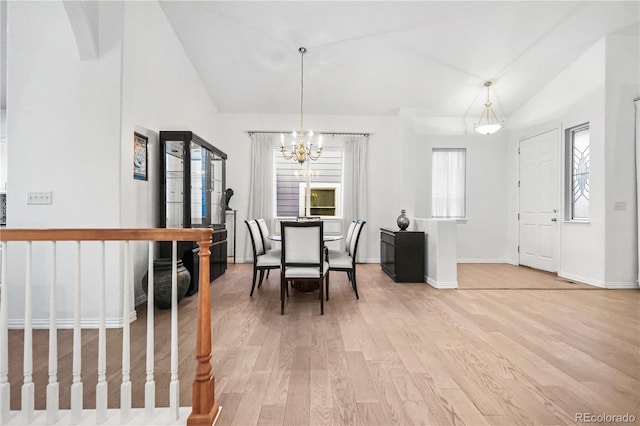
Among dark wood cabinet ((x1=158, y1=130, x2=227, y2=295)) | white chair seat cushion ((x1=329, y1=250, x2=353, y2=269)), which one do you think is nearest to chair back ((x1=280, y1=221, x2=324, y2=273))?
white chair seat cushion ((x1=329, y1=250, x2=353, y2=269))

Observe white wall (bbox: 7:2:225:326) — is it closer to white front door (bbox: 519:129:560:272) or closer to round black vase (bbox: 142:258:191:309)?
round black vase (bbox: 142:258:191:309)

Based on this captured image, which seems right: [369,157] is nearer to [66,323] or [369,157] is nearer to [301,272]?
[301,272]

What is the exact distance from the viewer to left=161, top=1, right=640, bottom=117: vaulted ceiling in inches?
161

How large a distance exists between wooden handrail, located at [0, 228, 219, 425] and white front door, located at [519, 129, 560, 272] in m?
5.84

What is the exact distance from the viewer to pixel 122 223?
2.93m

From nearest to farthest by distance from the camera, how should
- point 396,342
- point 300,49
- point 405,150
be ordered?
point 396,342, point 300,49, point 405,150

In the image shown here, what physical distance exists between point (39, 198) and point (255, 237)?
6.74 ft

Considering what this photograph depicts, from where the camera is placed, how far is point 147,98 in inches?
139

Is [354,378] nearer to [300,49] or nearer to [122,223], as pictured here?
[122,223]

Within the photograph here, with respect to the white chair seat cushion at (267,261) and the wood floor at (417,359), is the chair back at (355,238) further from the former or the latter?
the white chair seat cushion at (267,261)

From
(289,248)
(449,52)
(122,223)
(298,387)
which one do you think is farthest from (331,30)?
(298,387)

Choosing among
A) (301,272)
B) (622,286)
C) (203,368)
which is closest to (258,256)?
(301,272)

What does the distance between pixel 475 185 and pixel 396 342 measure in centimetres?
510

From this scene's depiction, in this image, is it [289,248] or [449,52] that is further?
[449,52]
